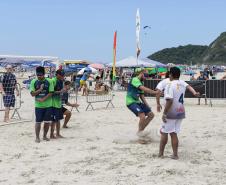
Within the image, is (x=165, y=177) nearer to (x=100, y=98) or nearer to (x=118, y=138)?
(x=118, y=138)

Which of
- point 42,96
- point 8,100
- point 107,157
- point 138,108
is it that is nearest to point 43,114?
point 42,96

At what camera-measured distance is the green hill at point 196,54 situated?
14012 centimetres

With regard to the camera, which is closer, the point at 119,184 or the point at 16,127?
the point at 119,184

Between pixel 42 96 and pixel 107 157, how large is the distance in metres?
1.97

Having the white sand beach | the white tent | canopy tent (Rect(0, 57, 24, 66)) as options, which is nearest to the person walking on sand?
the white sand beach

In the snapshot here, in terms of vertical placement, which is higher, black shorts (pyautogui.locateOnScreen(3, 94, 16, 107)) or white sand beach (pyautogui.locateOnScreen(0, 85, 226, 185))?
black shorts (pyautogui.locateOnScreen(3, 94, 16, 107))

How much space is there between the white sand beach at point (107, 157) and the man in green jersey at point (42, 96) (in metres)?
0.48

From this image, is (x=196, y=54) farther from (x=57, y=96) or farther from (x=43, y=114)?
(x=43, y=114)

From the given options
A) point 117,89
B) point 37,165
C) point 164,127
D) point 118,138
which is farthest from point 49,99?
point 117,89

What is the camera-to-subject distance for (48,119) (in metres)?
8.06

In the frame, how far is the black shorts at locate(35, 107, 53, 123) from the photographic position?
8.00 metres

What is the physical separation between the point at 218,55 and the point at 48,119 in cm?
13671

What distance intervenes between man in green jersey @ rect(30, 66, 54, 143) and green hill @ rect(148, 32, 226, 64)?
5086 inches

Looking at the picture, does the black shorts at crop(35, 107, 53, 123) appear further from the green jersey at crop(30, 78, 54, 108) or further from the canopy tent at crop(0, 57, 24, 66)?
the canopy tent at crop(0, 57, 24, 66)
